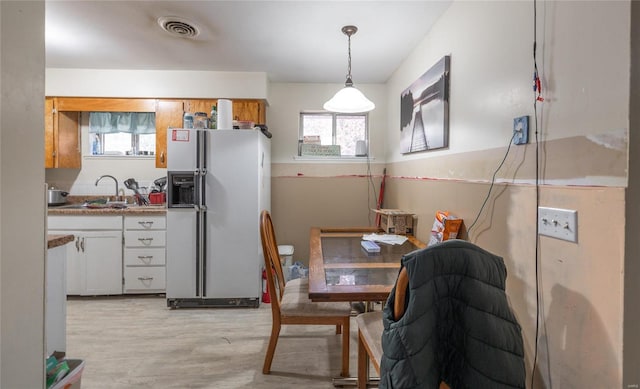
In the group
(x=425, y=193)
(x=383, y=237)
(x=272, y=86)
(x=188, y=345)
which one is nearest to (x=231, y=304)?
(x=188, y=345)

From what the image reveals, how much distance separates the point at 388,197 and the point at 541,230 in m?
2.49

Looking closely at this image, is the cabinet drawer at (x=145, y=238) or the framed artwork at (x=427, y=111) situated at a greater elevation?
the framed artwork at (x=427, y=111)

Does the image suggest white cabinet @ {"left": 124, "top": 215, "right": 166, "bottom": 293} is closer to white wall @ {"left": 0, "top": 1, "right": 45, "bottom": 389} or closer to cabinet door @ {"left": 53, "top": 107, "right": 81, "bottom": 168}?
cabinet door @ {"left": 53, "top": 107, "right": 81, "bottom": 168}

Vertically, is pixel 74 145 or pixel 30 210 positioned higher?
pixel 74 145

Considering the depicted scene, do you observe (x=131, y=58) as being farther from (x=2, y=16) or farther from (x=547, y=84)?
(x=547, y=84)

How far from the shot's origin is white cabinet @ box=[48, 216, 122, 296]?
314 cm

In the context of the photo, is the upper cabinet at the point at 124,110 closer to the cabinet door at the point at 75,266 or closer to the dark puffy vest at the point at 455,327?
the cabinet door at the point at 75,266

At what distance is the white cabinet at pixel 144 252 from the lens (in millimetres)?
3174

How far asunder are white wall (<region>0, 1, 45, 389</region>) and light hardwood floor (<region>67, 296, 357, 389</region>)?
971 mm

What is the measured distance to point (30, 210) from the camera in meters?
1.12

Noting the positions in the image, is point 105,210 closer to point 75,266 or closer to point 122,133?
point 75,266

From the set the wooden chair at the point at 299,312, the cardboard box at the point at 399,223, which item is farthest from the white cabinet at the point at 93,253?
the cardboard box at the point at 399,223

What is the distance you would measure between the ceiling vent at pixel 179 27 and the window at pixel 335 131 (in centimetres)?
162

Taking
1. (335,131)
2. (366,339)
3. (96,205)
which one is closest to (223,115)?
(335,131)
